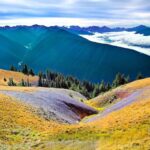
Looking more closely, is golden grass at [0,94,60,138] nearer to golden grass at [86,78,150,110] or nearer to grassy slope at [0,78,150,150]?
grassy slope at [0,78,150,150]

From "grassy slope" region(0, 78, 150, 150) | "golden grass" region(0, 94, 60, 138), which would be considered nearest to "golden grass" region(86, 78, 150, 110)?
"golden grass" region(0, 94, 60, 138)

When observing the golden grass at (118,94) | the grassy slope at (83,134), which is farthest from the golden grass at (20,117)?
the golden grass at (118,94)

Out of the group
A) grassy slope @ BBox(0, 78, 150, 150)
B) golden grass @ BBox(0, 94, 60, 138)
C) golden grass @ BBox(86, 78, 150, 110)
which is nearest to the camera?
grassy slope @ BBox(0, 78, 150, 150)

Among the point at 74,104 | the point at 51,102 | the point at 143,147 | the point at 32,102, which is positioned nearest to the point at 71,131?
the point at 143,147

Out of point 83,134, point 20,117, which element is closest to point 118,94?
point 20,117

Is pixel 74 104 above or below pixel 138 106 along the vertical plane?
below

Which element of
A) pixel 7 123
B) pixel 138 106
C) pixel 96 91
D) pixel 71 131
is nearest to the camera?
pixel 71 131

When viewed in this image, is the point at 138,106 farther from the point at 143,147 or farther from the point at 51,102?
the point at 51,102

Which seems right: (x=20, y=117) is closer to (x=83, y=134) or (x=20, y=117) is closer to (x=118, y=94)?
(x=83, y=134)
